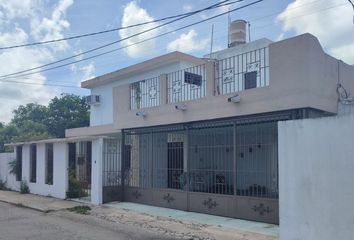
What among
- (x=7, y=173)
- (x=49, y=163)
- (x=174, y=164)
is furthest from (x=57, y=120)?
(x=174, y=164)

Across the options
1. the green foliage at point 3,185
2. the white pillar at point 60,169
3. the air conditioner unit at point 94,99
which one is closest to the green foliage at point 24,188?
the green foliage at point 3,185

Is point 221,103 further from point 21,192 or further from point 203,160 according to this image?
point 21,192

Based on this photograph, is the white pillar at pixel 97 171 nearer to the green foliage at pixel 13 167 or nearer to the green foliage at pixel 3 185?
the green foliage at pixel 13 167

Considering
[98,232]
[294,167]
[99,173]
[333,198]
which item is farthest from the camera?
[99,173]

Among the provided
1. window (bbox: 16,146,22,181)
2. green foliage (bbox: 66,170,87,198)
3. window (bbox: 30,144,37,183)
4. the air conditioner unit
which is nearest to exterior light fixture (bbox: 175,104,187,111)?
green foliage (bbox: 66,170,87,198)

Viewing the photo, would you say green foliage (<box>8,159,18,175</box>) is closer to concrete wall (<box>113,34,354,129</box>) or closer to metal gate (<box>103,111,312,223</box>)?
metal gate (<box>103,111,312,223</box>)

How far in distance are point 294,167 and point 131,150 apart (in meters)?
9.13

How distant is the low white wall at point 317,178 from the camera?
710cm

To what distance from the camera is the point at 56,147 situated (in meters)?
18.2

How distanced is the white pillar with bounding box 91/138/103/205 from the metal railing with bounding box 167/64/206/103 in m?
3.41

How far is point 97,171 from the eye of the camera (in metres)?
15.5

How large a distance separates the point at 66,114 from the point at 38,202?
30.3 meters

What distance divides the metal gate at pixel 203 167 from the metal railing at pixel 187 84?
3.47 ft

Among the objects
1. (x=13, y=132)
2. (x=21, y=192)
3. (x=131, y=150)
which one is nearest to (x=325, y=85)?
(x=131, y=150)
